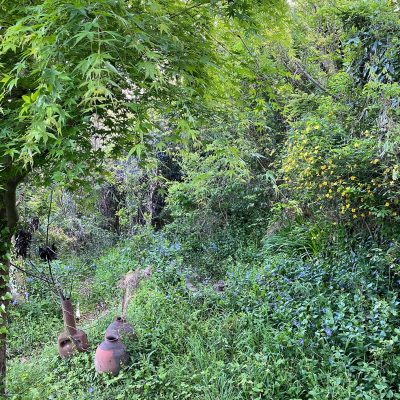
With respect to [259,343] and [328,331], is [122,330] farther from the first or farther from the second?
[328,331]

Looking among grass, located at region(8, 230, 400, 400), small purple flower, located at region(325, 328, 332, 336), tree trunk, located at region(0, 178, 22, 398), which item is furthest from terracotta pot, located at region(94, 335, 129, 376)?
small purple flower, located at region(325, 328, 332, 336)

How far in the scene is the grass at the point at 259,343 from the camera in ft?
7.62

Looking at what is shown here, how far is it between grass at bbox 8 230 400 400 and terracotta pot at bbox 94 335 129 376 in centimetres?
9

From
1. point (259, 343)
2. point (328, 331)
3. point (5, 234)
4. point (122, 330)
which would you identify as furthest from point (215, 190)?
point (5, 234)

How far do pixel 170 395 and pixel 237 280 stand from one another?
154cm

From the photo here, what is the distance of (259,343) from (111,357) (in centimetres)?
124

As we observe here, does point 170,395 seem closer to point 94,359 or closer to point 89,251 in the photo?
point 94,359

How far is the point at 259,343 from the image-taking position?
2.81m

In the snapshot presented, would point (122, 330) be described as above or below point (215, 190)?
below

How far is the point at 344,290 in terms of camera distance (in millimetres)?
3043

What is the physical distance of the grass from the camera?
2322 millimetres

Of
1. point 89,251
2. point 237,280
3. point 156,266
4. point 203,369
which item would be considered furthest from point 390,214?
point 89,251

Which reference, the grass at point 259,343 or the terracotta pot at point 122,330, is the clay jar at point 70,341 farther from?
the terracotta pot at point 122,330

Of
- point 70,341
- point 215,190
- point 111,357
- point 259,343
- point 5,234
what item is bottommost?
point 259,343
